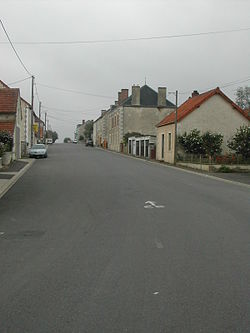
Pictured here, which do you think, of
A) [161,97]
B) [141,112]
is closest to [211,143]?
[141,112]

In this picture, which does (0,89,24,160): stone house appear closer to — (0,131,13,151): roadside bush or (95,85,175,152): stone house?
(0,131,13,151): roadside bush

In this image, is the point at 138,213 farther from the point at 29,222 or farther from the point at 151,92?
the point at 151,92

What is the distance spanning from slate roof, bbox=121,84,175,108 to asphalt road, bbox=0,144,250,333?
54.2m

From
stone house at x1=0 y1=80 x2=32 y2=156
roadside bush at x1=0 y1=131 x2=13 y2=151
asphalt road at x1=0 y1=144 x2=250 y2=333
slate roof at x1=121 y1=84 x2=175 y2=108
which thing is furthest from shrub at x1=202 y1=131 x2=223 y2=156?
slate roof at x1=121 y1=84 x2=175 y2=108

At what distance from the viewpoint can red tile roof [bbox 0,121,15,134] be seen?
31.9 meters

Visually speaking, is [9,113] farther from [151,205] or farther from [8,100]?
[151,205]

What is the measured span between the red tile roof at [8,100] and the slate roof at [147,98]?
30976mm

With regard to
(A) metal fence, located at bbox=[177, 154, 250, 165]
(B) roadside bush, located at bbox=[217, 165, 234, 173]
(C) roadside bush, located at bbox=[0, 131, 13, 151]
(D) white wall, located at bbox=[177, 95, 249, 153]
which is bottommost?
(B) roadside bush, located at bbox=[217, 165, 234, 173]

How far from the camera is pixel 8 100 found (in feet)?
112

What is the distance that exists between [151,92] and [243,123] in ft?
A: 99.4

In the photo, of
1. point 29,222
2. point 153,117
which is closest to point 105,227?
point 29,222

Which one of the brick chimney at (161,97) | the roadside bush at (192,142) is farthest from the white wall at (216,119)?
the brick chimney at (161,97)

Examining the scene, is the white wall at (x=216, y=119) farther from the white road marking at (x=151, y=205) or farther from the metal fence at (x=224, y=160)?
the white road marking at (x=151, y=205)

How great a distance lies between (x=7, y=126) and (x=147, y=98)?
36772mm
